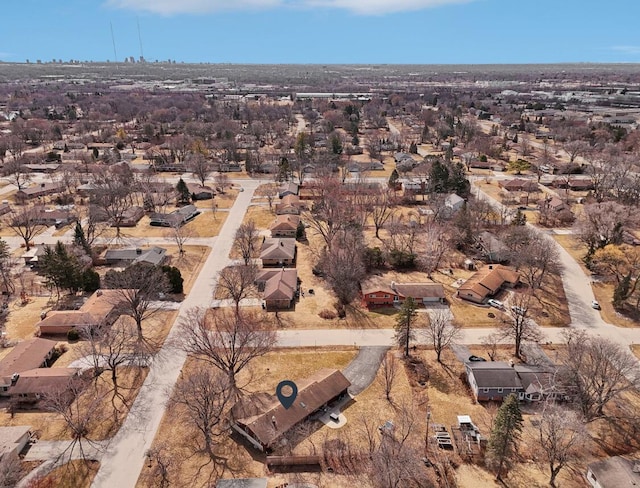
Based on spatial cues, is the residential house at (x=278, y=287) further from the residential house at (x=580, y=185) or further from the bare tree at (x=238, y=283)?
the residential house at (x=580, y=185)

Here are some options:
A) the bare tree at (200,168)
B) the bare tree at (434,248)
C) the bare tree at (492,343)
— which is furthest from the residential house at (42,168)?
the bare tree at (492,343)

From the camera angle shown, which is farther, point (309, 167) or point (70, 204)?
point (309, 167)

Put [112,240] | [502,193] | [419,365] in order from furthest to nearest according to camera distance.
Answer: [502,193]
[112,240]
[419,365]

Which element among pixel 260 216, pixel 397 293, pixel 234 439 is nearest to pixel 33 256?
pixel 260 216

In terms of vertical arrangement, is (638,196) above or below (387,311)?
above

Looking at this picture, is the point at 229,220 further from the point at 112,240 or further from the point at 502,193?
the point at 502,193

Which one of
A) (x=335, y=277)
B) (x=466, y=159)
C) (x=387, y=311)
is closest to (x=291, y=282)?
(x=335, y=277)

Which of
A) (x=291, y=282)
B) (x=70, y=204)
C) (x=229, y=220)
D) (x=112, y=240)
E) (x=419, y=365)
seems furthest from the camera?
(x=70, y=204)
